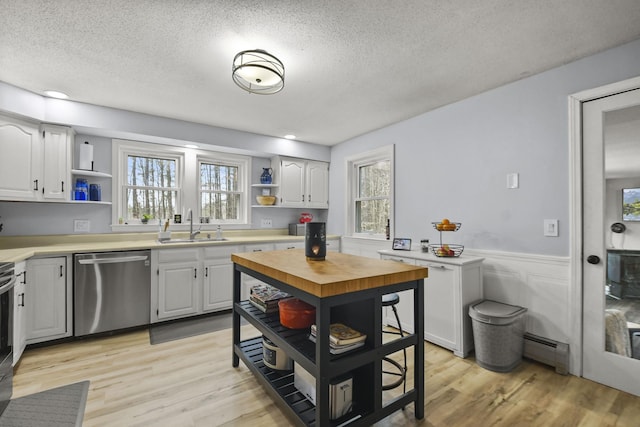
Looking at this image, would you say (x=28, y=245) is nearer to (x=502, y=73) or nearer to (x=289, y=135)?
(x=289, y=135)

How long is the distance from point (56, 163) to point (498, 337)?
4629mm

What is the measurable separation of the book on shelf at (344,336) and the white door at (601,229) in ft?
6.47

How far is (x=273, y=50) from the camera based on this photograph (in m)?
2.20

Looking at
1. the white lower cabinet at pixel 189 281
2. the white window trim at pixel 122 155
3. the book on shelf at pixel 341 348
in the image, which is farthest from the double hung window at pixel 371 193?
the white window trim at pixel 122 155

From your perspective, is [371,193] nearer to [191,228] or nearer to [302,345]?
[191,228]

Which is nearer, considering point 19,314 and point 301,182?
point 19,314

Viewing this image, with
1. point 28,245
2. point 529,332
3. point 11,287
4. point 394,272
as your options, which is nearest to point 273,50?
point 394,272

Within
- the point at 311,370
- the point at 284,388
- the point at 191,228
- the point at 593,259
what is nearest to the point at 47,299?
the point at 191,228

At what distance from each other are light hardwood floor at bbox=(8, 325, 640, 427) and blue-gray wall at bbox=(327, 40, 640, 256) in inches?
42.4

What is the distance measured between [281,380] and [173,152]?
11.3 ft

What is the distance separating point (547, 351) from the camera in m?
2.44

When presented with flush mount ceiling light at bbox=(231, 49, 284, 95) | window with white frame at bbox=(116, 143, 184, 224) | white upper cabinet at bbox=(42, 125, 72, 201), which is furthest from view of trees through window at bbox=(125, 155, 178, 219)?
flush mount ceiling light at bbox=(231, 49, 284, 95)

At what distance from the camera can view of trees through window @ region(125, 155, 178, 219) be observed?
12.8 ft

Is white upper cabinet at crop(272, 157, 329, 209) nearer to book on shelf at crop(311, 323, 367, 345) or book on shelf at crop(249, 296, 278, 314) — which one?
book on shelf at crop(249, 296, 278, 314)
